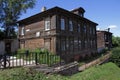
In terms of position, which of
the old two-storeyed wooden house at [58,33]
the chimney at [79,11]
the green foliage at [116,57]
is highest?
the chimney at [79,11]

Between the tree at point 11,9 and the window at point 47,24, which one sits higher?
the tree at point 11,9

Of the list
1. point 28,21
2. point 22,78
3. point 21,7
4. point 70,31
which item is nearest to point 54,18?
point 70,31

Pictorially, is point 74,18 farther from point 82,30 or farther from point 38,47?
point 38,47

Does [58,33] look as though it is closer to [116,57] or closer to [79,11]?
[116,57]

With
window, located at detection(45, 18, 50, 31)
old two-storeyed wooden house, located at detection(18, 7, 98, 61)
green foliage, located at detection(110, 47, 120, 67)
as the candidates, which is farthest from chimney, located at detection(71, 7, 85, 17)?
green foliage, located at detection(110, 47, 120, 67)

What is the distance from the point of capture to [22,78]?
9844 millimetres

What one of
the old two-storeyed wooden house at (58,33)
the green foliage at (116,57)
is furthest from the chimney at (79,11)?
the green foliage at (116,57)

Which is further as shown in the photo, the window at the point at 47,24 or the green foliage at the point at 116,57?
the green foliage at the point at 116,57

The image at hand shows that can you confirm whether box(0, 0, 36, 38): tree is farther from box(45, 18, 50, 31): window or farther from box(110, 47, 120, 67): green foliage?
box(110, 47, 120, 67): green foliage

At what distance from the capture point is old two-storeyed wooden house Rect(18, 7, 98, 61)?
73.0 feet

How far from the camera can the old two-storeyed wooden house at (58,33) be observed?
73.0ft

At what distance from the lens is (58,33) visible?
22031mm

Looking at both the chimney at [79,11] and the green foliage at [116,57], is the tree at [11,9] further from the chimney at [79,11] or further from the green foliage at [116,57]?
the green foliage at [116,57]

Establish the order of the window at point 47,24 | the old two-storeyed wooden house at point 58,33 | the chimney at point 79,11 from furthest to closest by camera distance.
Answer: the chimney at point 79,11 → the window at point 47,24 → the old two-storeyed wooden house at point 58,33
